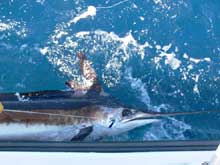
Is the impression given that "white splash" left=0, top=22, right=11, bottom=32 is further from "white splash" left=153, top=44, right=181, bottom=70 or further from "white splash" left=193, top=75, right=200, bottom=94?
"white splash" left=193, top=75, right=200, bottom=94

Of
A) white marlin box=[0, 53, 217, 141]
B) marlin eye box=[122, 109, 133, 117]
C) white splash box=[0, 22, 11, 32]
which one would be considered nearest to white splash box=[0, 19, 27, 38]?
white splash box=[0, 22, 11, 32]

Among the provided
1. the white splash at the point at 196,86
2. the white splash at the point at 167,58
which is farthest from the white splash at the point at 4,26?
the white splash at the point at 196,86

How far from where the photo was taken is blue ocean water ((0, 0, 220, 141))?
10.2 feet

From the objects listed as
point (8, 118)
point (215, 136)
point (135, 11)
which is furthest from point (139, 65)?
point (8, 118)

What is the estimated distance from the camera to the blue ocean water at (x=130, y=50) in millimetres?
3109

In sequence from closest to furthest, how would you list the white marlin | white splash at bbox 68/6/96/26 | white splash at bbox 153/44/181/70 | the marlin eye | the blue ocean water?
the white marlin < the marlin eye < the blue ocean water < white splash at bbox 153/44/181/70 < white splash at bbox 68/6/96/26

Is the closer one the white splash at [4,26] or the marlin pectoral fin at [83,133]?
the marlin pectoral fin at [83,133]

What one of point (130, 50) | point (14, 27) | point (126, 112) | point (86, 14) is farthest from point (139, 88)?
point (14, 27)

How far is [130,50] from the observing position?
3322 millimetres

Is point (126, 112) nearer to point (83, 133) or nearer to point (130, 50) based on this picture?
point (83, 133)

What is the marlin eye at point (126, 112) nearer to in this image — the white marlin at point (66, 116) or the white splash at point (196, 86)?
the white marlin at point (66, 116)

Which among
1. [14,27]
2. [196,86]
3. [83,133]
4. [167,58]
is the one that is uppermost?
[14,27]

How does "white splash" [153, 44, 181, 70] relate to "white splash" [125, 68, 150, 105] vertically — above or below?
above
